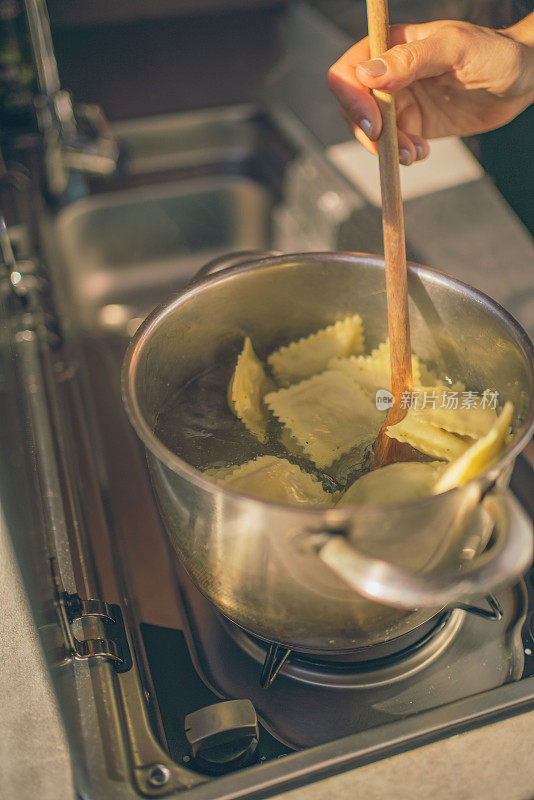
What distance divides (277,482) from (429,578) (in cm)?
18

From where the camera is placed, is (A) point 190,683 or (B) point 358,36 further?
(B) point 358,36

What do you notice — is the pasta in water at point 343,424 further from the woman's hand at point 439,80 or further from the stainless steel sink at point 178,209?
the stainless steel sink at point 178,209

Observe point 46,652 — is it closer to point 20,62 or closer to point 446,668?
point 446,668

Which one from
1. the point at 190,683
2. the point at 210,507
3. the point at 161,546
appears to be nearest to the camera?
the point at 210,507

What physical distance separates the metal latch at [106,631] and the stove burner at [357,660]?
10 centimetres

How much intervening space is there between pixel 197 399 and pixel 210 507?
0.85 feet

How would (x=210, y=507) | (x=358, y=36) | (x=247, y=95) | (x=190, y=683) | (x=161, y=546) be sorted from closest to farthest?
(x=210, y=507) < (x=190, y=683) < (x=161, y=546) < (x=358, y=36) < (x=247, y=95)

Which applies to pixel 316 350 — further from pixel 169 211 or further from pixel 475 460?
pixel 169 211

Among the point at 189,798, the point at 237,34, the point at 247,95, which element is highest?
the point at 237,34

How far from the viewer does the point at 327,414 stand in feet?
2.12

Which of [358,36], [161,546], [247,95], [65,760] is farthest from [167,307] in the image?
[247,95]

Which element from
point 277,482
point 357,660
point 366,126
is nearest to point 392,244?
point 366,126

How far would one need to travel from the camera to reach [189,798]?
0.44 metres

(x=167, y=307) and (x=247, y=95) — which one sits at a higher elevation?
(x=247, y=95)
